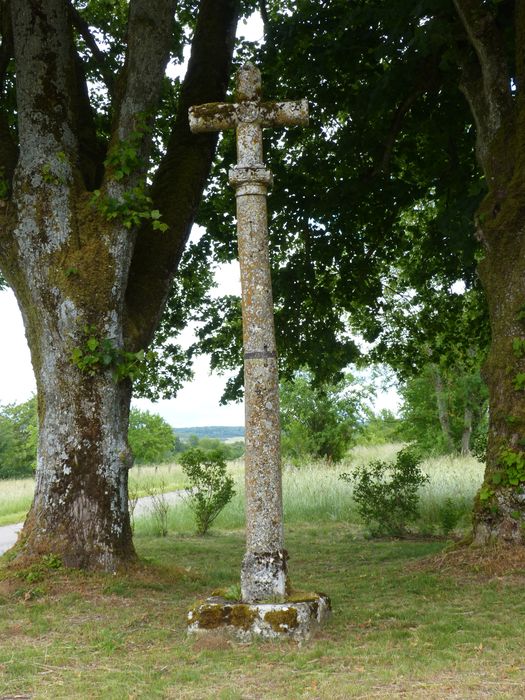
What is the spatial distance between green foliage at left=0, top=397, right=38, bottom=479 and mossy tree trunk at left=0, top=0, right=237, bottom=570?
52.2 metres

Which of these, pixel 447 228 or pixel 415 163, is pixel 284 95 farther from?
pixel 447 228

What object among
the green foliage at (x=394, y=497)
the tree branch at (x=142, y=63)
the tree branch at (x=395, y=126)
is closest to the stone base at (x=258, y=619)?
the tree branch at (x=142, y=63)

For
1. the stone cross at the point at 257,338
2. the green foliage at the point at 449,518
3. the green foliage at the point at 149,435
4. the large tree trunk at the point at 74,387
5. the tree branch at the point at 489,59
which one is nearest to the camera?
the stone cross at the point at 257,338

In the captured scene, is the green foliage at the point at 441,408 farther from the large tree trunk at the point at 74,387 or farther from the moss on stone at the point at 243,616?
the moss on stone at the point at 243,616

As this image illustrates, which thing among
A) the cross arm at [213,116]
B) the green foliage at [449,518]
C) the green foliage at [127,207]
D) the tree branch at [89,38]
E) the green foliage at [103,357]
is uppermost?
the tree branch at [89,38]

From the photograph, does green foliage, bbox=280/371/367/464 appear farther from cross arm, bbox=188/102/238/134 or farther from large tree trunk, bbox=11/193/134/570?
cross arm, bbox=188/102/238/134

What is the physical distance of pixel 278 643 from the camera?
19.2ft

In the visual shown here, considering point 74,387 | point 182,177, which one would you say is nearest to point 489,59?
point 182,177

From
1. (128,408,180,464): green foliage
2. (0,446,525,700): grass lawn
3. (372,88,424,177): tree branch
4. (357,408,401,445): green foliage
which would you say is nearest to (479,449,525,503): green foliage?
(0,446,525,700): grass lawn

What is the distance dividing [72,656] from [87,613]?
4.14ft

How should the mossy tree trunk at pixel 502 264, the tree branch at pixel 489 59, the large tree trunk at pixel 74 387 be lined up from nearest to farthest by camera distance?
the large tree trunk at pixel 74 387 < the mossy tree trunk at pixel 502 264 < the tree branch at pixel 489 59

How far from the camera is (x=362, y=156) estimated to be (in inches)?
535

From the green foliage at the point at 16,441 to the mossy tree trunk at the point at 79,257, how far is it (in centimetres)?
5219

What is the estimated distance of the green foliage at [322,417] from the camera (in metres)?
30.0
